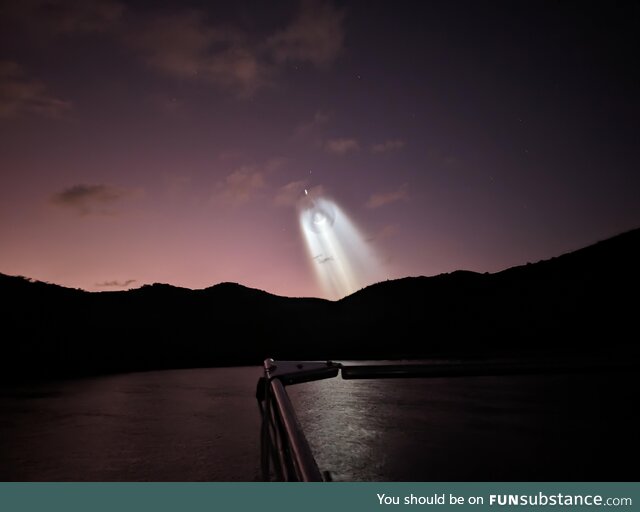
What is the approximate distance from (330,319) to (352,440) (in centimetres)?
5653

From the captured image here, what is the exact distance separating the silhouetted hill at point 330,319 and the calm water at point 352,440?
21.6 meters

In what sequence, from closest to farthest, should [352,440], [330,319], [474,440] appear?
[474,440] → [352,440] → [330,319]

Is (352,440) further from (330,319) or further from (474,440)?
(330,319)

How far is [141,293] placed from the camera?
6131cm

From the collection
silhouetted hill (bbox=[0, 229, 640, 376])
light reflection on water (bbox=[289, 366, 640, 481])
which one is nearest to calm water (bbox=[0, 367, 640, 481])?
light reflection on water (bbox=[289, 366, 640, 481])

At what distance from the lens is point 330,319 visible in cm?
6531

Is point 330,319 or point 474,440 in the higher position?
point 330,319

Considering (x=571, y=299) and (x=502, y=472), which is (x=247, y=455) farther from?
(x=571, y=299)

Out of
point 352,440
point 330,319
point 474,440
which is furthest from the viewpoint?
point 330,319

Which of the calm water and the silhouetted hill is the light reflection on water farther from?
the silhouetted hill

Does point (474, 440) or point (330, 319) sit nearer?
point (474, 440)

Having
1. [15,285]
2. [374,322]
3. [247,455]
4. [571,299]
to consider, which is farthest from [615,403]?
[15,285]

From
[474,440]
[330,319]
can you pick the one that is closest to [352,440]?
[474,440]

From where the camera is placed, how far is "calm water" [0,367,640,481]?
6.66 meters
